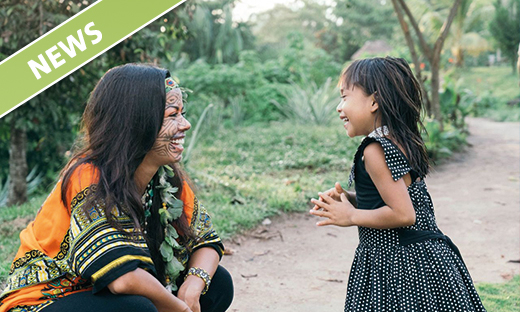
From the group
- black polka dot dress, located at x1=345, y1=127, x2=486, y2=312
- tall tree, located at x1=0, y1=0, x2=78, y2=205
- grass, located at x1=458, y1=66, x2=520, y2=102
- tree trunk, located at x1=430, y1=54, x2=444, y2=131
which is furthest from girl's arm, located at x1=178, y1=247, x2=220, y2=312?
grass, located at x1=458, y1=66, x2=520, y2=102

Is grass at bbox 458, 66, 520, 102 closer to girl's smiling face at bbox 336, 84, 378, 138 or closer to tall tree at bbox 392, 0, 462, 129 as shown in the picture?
tall tree at bbox 392, 0, 462, 129

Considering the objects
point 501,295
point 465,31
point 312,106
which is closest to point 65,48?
point 501,295

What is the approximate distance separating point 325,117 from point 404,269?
10.1 meters

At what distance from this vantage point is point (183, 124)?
2.04 m

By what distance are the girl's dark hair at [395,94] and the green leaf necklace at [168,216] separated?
0.82 meters

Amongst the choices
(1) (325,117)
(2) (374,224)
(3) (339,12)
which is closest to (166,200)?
(2) (374,224)

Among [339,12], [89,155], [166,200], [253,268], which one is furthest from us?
[339,12]

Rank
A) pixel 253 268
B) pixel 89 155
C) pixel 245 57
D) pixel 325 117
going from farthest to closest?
1. pixel 245 57
2. pixel 325 117
3. pixel 253 268
4. pixel 89 155

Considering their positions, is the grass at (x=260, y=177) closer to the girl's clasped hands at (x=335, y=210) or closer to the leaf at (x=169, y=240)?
the girl's clasped hands at (x=335, y=210)

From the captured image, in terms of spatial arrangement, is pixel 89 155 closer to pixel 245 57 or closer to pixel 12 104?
pixel 12 104

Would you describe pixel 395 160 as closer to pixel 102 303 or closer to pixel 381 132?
pixel 381 132

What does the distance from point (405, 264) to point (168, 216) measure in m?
0.93

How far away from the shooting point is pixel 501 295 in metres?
3.22

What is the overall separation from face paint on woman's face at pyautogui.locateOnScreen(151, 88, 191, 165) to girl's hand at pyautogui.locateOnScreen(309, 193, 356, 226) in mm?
564
